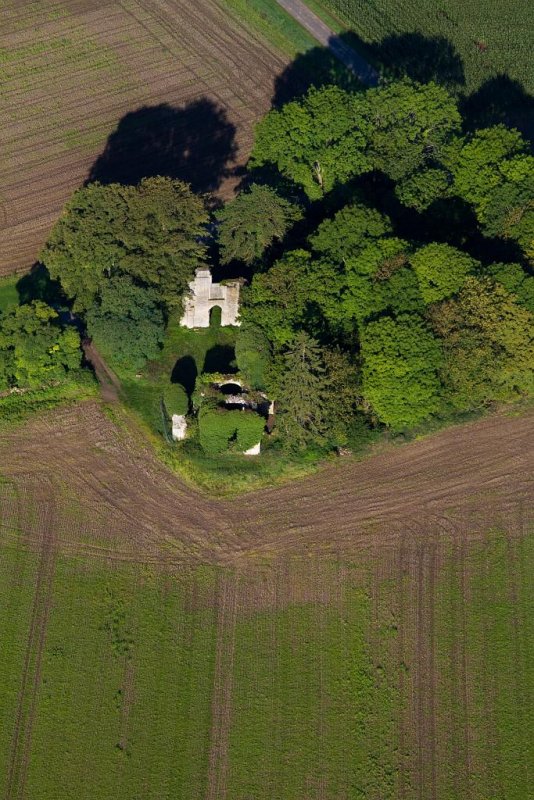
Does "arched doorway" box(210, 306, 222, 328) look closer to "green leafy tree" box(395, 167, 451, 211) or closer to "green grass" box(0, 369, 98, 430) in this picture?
"green grass" box(0, 369, 98, 430)

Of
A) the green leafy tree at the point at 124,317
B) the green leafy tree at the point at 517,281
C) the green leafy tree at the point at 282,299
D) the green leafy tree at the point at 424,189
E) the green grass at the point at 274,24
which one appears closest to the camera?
the green leafy tree at the point at 517,281

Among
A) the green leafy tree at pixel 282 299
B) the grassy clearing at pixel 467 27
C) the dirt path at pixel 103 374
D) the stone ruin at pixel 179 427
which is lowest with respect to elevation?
the stone ruin at pixel 179 427

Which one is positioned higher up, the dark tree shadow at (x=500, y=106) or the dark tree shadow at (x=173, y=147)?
the dark tree shadow at (x=500, y=106)

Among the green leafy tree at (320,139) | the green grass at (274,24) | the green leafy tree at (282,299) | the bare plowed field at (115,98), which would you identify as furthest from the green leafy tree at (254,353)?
the green grass at (274,24)

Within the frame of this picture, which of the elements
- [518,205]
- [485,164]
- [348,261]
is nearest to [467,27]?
[485,164]

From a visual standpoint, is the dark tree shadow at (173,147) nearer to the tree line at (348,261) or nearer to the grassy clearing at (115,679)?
the tree line at (348,261)

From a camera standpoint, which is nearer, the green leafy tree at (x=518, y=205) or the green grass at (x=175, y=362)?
the green leafy tree at (x=518, y=205)
